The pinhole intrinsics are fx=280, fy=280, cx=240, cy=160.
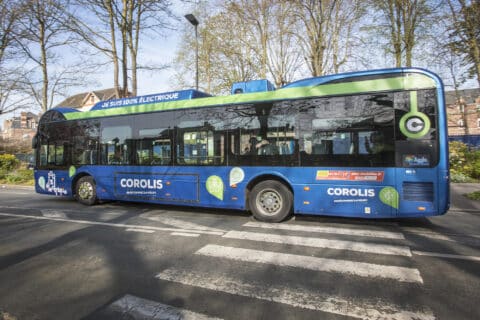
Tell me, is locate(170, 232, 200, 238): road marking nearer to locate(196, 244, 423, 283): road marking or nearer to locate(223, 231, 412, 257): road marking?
locate(223, 231, 412, 257): road marking

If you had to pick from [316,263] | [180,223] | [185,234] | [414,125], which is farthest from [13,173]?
[414,125]

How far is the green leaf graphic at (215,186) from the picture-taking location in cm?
735

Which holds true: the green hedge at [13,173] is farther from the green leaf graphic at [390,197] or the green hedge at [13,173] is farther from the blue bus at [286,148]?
the green leaf graphic at [390,197]

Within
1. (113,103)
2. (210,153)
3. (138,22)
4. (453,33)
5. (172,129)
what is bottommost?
(210,153)

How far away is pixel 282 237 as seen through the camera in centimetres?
554

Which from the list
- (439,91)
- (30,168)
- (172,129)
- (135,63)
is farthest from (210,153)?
(30,168)

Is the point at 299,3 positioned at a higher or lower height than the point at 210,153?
higher

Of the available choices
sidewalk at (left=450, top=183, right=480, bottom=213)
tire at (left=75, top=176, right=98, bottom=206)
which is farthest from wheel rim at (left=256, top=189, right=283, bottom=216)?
tire at (left=75, top=176, right=98, bottom=206)

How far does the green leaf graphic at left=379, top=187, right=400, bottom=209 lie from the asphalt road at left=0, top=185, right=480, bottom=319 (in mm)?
637

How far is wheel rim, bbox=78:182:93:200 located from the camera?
9523 mm

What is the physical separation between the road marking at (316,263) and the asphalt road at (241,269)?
2 centimetres

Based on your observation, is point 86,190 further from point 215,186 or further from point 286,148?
point 286,148

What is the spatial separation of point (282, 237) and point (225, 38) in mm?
20336

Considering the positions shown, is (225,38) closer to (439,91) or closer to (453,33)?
(453,33)
